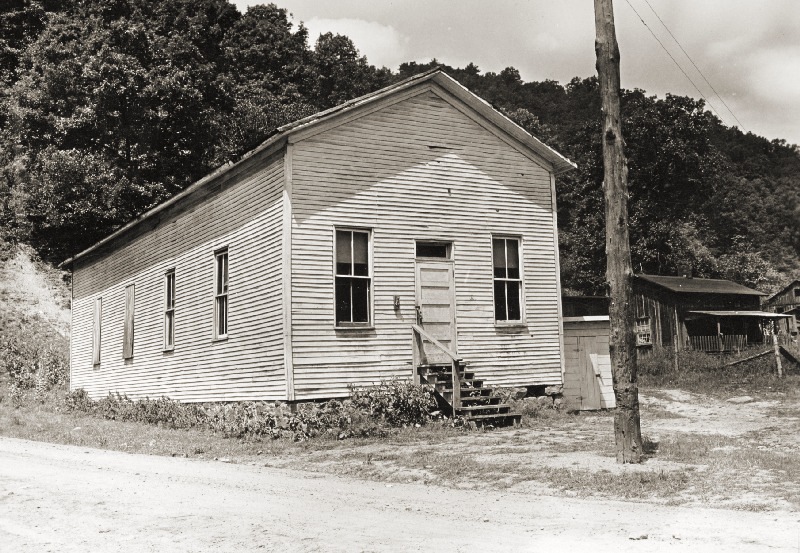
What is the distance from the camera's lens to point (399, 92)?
16984mm

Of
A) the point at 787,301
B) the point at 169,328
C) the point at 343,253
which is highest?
the point at 787,301

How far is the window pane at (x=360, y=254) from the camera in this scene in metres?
16.1

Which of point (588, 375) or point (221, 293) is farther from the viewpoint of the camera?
point (588, 375)

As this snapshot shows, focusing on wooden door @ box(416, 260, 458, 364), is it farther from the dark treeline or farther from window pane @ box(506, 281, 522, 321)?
the dark treeline

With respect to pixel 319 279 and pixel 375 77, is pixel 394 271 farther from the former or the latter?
pixel 375 77

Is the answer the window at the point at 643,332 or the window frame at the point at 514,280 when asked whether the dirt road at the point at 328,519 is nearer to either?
the window frame at the point at 514,280

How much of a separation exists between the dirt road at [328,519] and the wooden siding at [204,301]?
6229mm

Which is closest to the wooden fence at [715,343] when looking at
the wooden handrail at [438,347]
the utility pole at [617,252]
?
the wooden handrail at [438,347]

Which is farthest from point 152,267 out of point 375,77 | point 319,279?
point 375,77

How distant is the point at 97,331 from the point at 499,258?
1431 cm

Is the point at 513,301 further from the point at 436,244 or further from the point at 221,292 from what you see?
the point at 221,292

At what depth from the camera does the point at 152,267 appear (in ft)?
71.9

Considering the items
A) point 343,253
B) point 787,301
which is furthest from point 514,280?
point 787,301

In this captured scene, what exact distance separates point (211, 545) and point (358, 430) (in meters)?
8.09
